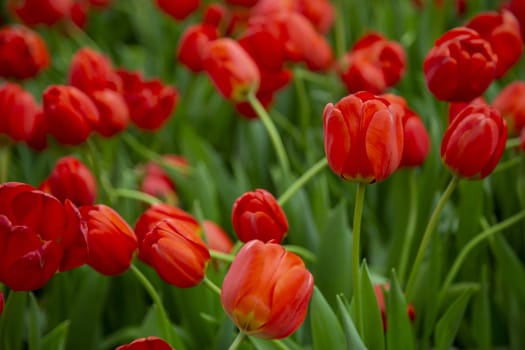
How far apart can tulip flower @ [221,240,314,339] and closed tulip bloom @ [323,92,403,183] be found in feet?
0.27

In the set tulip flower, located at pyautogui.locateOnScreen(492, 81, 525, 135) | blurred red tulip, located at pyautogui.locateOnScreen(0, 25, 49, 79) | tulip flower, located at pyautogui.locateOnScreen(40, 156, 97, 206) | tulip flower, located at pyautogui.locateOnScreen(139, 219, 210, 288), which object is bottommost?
blurred red tulip, located at pyautogui.locateOnScreen(0, 25, 49, 79)

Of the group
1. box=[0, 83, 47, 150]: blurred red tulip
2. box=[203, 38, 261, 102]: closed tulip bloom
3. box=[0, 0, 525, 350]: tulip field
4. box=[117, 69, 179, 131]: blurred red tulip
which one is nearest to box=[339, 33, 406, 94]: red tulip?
box=[0, 0, 525, 350]: tulip field

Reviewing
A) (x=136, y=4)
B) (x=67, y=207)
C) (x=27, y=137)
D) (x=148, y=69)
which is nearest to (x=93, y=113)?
(x=27, y=137)

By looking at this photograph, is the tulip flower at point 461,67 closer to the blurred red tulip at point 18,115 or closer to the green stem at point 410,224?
the green stem at point 410,224

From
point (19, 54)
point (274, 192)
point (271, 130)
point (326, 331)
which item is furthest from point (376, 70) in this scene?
point (19, 54)

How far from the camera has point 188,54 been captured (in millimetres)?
1188

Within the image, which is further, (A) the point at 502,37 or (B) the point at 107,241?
(A) the point at 502,37

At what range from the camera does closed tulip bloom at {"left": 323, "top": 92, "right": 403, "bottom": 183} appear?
60cm

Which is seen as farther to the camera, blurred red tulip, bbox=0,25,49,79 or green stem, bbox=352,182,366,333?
blurred red tulip, bbox=0,25,49,79

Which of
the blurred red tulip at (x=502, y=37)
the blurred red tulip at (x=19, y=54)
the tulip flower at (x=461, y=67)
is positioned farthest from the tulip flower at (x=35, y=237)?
the blurred red tulip at (x=19, y=54)

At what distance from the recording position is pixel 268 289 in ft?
1.85

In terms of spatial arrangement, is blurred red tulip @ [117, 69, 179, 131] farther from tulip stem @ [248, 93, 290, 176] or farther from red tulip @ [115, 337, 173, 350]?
red tulip @ [115, 337, 173, 350]

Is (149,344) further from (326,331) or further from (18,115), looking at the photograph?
(18,115)

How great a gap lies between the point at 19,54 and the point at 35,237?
60 centimetres
